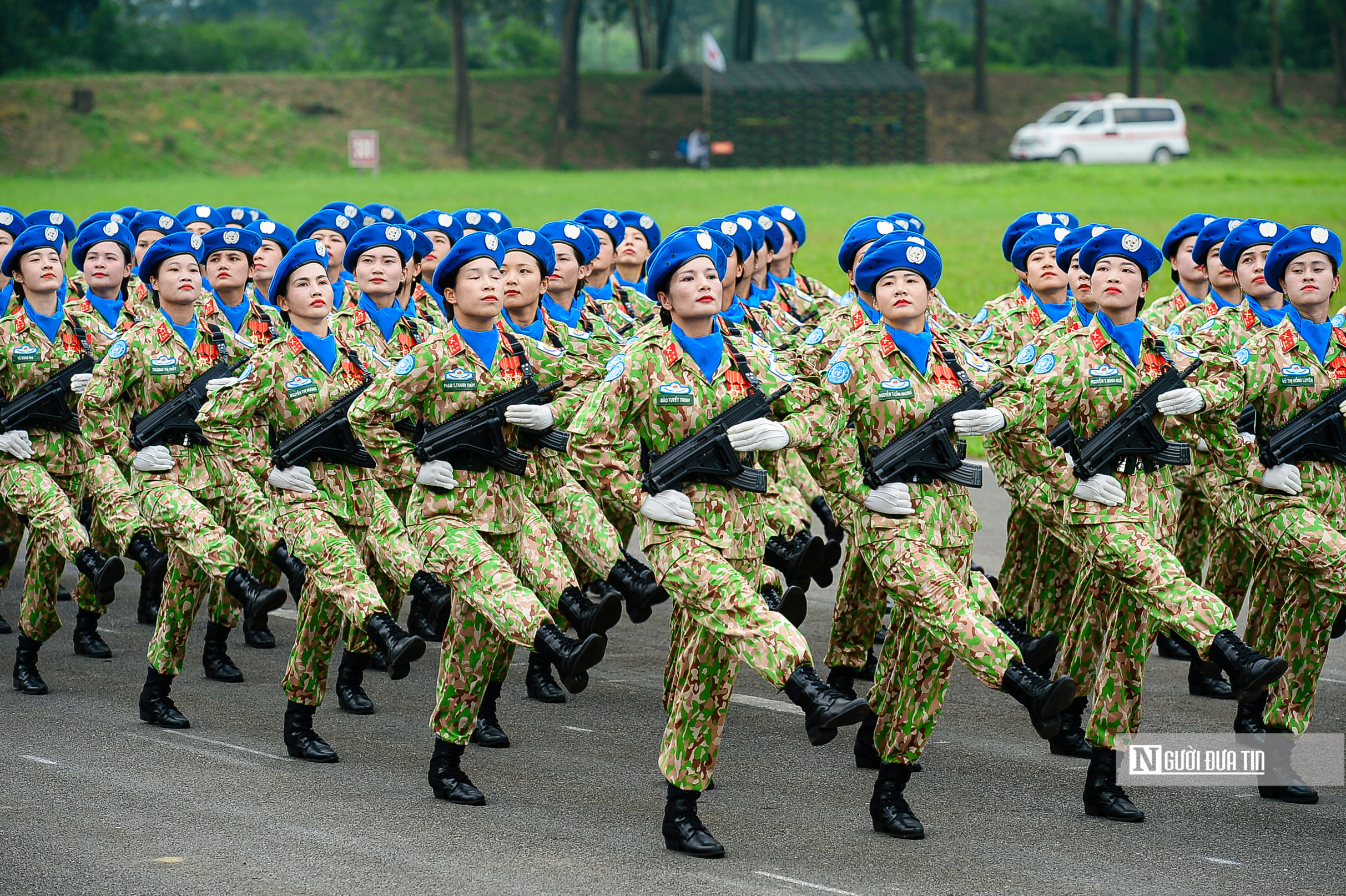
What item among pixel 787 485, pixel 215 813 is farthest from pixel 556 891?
pixel 787 485

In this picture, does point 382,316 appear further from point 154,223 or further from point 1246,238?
point 1246,238

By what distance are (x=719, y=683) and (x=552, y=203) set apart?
3096cm

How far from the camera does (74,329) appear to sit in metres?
9.45

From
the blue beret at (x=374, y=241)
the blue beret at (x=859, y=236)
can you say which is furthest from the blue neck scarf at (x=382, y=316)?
the blue beret at (x=859, y=236)

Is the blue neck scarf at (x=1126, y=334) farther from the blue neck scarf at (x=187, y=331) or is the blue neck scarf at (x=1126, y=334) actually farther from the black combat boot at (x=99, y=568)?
the black combat boot at (x=99, y=568)

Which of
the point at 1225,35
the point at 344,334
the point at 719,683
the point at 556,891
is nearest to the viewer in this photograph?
the point at 556,891

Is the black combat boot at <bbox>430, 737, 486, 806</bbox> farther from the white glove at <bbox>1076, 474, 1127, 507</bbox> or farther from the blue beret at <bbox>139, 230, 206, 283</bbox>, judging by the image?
the blue beret at <bbox>139, 230, 206, 283</bbox>

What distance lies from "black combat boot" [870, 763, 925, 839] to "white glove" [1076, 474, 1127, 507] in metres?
1.31

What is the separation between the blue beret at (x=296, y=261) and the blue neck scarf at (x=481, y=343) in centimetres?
109

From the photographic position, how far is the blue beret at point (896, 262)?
664 centimetres

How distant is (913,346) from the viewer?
6.67m

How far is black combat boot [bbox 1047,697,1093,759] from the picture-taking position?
7613 millimetres

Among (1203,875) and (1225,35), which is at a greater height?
(1225,35)

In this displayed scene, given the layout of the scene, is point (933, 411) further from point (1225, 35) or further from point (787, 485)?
point (1225, 35)
